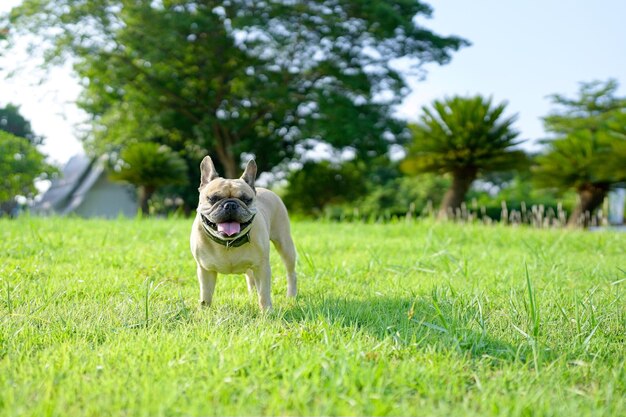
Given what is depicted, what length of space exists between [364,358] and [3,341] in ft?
5.82

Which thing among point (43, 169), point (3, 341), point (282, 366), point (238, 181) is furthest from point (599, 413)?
point (43, 169)

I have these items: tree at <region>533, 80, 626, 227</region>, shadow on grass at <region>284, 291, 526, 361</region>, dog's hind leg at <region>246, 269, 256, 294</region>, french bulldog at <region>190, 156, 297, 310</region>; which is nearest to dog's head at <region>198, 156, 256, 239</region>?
french bulldog at <region>190, 156, 297, 310</region>

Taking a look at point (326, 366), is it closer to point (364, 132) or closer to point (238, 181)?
point (238, 181)

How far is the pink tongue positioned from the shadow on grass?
2.10 ft

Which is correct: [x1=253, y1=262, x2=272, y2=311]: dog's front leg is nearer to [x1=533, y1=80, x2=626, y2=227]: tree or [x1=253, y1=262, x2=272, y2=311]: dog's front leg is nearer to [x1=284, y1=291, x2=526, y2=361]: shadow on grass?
[x1=284, y1=291, x2=526, y2=361]: shadow on grass

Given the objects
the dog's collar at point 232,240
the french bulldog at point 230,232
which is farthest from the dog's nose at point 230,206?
the dog's collar at point 232,240

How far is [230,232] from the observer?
9.64 ft

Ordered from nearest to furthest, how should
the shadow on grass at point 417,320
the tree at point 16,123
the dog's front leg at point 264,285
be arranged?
the shadow on grass at point 417,320 < the dog's front leg at point 264,285 < the tree at point 16,123

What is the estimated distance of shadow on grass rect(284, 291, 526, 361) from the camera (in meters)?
2.62

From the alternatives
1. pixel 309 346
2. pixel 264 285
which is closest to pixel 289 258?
pixel 264 285

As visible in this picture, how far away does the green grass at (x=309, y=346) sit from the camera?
1.96 m

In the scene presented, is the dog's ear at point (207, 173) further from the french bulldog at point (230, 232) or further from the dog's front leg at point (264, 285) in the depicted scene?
the dog's front leg at point (264, 285)

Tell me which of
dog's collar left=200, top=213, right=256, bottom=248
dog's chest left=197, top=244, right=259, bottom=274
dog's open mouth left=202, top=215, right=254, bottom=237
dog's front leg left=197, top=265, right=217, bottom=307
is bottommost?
dog's front leg left=197, top=265, right=217, bottom=307

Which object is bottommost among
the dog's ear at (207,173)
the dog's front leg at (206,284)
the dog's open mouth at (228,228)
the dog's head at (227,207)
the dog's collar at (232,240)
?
the dog's front leg at (206,284)
